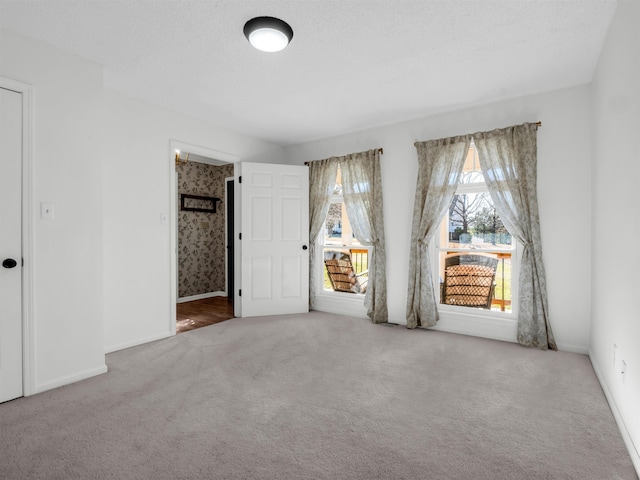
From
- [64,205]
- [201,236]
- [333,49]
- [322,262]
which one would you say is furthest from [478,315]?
[201,236]

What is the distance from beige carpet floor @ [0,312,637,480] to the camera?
1.65 m

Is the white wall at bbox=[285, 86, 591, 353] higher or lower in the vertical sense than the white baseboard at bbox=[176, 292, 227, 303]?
higher

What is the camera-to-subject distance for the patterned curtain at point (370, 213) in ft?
14.1

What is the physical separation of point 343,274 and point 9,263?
3.51 meters

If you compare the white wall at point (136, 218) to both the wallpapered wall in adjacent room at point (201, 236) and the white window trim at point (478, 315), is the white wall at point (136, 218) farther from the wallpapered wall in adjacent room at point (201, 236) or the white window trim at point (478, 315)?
the white window trim at point (478, 315)

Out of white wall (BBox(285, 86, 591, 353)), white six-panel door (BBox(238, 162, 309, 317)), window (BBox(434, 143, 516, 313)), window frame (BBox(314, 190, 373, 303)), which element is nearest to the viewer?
white wall (BBox(285, 86, 591, 353))

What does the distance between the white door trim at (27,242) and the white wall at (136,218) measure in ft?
2.75

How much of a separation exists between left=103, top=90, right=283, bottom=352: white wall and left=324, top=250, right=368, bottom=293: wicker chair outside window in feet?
7.07

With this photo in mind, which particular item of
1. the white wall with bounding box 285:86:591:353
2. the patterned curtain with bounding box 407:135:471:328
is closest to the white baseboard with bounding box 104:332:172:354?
the patterned curtain with bounding box 407:135:471:328

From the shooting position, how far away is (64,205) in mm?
2562

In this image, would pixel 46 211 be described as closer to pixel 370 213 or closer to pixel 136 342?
pixel 136 342

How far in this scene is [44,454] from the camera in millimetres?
1734

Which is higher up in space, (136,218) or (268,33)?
(268,33)

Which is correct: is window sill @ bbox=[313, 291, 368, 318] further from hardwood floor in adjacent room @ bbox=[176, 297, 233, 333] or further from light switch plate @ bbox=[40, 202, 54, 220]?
light switch plate @ bbox=[40, 202, 54, 220]
